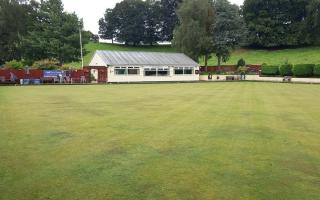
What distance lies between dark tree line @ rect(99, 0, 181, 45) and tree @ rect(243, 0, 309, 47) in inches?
1036

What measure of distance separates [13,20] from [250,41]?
169 feet

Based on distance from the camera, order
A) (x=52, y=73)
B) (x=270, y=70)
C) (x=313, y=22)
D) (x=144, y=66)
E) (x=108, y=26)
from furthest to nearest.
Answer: (x=108, y=26), (x=313, y=22), (x=270, y=70), (x=144, y=66), (x=52, y=73)

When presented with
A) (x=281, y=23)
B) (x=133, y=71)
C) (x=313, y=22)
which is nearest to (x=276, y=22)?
(x=281, y=23)

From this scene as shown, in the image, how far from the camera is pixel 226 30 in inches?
2628

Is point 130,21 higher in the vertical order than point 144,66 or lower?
higher

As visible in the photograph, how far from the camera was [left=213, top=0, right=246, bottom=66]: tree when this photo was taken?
6569cm

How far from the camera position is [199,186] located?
603 cm

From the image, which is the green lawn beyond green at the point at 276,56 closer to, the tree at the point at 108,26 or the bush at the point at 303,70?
the bush at the point at 303,70

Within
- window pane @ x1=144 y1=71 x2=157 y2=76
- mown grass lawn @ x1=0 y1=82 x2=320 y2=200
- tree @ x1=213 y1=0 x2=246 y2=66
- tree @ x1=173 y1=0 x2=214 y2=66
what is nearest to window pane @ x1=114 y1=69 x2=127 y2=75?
window pane @ x1=144 y1=71 x2=157 y2=76

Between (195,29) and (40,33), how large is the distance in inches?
1064

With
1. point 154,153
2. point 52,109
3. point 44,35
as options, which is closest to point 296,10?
point 44,35

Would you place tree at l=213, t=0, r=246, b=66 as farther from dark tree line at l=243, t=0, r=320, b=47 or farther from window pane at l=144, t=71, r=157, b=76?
dark tree line at l=243, t=0, r=320, b=47

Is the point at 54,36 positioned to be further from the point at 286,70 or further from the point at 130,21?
the point at 130,21

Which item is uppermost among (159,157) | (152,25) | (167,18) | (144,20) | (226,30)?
(167,18)
